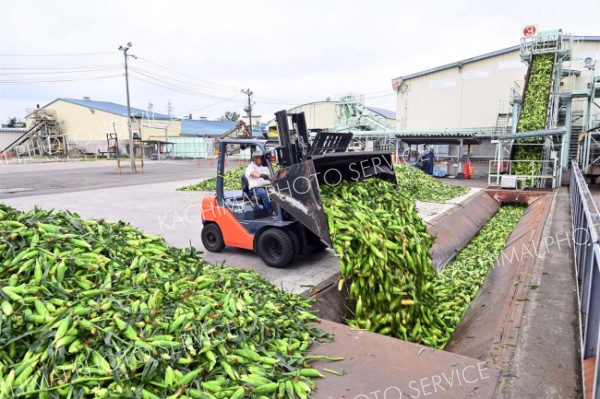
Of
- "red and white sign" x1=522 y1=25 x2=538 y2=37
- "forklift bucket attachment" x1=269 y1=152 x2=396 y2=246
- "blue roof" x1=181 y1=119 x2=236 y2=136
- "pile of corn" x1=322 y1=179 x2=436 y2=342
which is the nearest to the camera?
"pile of corn" x1=322 y1=179 x2=436 y2=342

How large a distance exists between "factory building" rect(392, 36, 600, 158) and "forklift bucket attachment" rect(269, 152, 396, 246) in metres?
21.3

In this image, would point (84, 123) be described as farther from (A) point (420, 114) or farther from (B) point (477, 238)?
(B) point (477, 238)

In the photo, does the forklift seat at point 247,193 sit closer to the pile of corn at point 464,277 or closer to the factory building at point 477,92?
the pile of corn at point 464,277

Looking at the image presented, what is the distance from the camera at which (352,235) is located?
15.4ft

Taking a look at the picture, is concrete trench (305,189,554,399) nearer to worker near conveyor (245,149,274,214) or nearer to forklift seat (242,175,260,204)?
worker near conveyor (245,149,274,214)

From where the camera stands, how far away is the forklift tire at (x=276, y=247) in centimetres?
597

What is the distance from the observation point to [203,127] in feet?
213

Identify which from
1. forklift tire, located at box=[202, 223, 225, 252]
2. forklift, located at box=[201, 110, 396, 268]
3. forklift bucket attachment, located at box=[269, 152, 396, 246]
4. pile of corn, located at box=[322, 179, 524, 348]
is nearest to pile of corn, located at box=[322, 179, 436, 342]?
pile of corn, located at box=[322, 179, 524, 348]

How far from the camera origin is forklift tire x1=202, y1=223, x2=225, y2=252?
7.16 metres

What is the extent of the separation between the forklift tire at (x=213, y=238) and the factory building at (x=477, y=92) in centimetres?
2229

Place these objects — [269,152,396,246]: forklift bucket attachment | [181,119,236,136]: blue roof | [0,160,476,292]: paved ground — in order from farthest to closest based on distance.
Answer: [181,119,236,136]: blue roof < [0,160,476,292]: paved ground < [269,152,396,246]: forklift bucket attachment

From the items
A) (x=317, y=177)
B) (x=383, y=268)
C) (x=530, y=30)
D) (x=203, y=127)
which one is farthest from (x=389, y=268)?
(x=203, y=127)

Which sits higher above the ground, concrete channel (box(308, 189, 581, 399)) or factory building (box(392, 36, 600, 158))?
factory building (box(392, 36, 600, 158))

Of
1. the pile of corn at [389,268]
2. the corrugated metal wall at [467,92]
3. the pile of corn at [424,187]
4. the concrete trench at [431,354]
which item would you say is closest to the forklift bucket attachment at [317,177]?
the pile of corn at [389,268]
